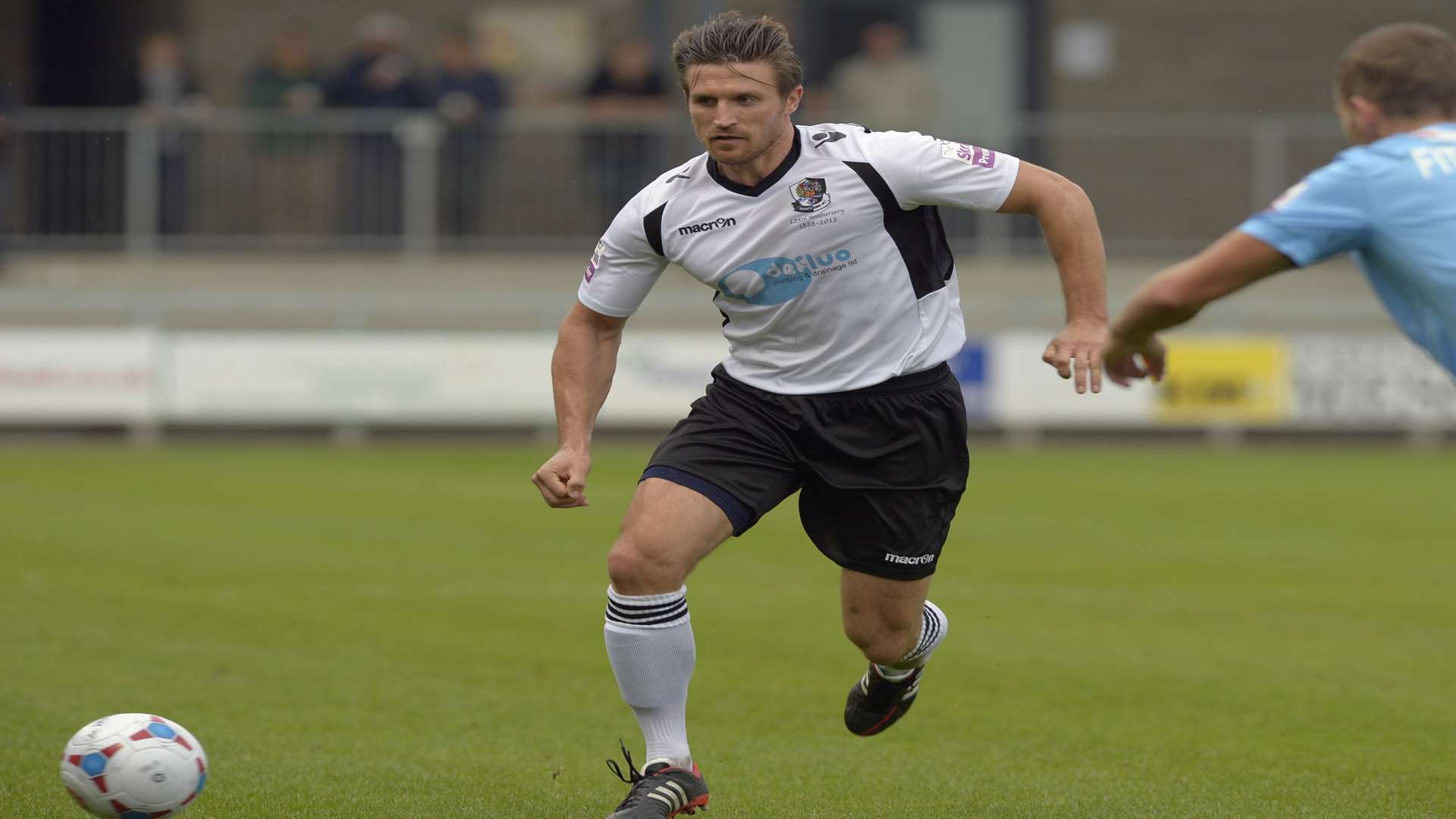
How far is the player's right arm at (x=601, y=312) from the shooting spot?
18.9ft

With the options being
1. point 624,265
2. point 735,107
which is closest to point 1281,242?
point 735,107

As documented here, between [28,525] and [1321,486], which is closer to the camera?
[28,525]

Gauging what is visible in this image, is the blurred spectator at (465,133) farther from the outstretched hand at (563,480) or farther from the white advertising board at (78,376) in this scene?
the outstretched hand at (563,480)

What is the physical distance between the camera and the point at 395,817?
5516 mm

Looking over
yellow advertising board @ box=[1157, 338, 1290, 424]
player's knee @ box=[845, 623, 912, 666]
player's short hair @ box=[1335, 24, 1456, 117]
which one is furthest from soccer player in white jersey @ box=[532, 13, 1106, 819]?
yellow advertising board @ box=[1157, 338, 1290, 424]

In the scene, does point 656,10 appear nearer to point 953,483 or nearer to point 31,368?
point 31,368

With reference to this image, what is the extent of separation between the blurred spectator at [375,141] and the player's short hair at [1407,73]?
16.2 metres

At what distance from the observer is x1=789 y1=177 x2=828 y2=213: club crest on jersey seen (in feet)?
18.6

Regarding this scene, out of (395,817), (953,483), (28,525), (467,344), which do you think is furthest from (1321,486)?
(395,817)

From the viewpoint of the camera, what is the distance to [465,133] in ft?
66.2

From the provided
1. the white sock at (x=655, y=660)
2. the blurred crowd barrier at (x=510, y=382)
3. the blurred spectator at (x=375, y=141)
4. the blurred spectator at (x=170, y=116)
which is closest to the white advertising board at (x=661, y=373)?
the blurred crowd barrier at (x=510, y=382)

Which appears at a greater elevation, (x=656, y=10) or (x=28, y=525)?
(x=656, y=10)

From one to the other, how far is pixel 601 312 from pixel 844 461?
83 cm

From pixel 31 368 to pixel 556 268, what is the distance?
534cm
